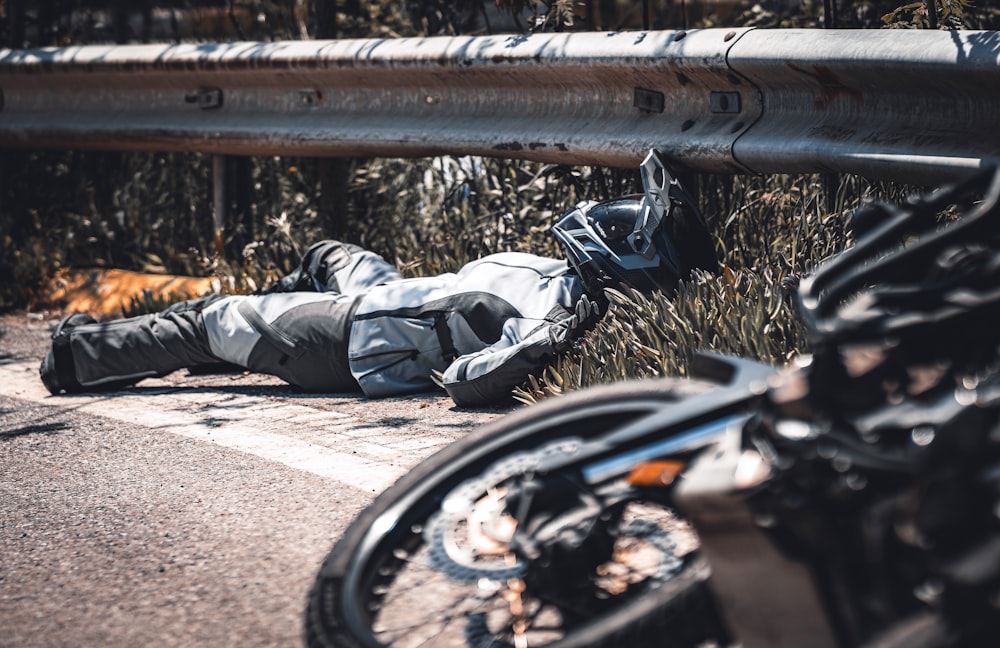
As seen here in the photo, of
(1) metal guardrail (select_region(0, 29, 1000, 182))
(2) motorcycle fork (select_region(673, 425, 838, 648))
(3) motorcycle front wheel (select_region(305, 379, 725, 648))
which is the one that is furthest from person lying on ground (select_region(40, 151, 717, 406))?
(2) motorcycle fork (select_region(673, 425, 838, 648))

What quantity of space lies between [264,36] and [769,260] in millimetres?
5430

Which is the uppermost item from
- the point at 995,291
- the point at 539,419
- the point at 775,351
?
the point at 995,291

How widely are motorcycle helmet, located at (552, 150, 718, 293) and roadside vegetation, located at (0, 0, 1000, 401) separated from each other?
0.31ft

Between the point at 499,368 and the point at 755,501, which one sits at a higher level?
the point at 755,501

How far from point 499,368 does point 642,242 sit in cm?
68

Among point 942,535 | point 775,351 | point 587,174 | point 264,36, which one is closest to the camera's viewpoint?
point 942,535

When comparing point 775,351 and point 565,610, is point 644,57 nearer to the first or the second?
point 775,351

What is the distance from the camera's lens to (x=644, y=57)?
4852 mm

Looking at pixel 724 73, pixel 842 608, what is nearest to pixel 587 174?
pixel 724 73

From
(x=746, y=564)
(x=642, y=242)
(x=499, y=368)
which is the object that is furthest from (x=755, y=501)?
(x=642, y=242)

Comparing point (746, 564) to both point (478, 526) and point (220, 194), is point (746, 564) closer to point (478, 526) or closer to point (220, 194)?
point (478, 526)

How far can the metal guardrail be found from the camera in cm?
396

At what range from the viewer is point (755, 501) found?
1706mm

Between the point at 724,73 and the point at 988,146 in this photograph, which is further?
the point at 724,73
